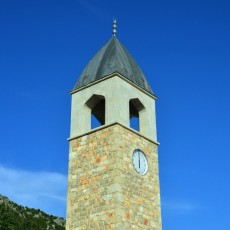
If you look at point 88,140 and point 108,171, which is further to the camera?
point 88,140

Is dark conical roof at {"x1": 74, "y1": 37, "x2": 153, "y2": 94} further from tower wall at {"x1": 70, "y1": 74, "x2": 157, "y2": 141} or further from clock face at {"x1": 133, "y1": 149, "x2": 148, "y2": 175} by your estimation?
clock face at {"x1": 133, "y1": 149, "x2": 148, "y2": 175}

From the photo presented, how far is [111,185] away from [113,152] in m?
1.04

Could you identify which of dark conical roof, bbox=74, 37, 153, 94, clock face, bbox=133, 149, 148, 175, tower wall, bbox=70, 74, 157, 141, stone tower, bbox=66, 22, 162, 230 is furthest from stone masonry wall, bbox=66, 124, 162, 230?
dark conical roof, bbox=74, 37, 153, 94

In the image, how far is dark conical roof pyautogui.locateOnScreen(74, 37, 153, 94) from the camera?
57.5 feet

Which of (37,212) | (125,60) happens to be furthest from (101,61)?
(37,212)

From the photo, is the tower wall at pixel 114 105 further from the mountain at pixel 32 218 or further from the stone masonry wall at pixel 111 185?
the mountain at pixel 32 218

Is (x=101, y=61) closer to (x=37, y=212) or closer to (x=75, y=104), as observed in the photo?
(x=75, y=104)

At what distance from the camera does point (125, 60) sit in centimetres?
1825

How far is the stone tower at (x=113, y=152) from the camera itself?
15.2 metres

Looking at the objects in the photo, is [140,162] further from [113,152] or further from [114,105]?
[114,105]

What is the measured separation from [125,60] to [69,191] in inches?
198

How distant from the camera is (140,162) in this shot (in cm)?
1650

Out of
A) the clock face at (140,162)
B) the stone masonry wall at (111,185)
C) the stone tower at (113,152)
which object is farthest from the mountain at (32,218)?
the clock face at (140,162)

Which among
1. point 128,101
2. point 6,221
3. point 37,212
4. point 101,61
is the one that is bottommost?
point 6,221
